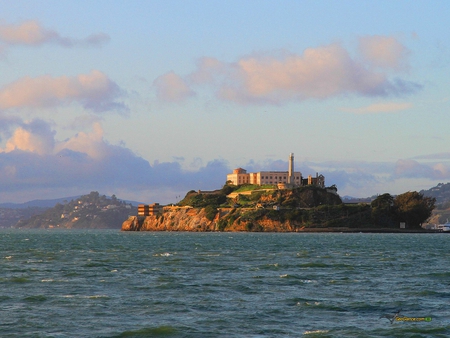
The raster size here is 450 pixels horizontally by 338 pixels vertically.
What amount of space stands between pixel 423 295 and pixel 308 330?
1751cm

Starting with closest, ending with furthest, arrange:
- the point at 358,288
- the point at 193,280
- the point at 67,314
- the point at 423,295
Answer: the point at 67,314 < the point at 423,295 < the point at 358,288 < the point at 193,280

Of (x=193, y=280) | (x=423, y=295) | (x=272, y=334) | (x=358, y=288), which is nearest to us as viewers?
(x=272, y=334)

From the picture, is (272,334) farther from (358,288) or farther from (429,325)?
(358,288)

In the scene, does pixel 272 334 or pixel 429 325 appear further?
pixel 429 325

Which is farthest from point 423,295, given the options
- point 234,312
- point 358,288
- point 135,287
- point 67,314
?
point 67,314

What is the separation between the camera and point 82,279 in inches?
2569

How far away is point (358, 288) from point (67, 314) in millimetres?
24092

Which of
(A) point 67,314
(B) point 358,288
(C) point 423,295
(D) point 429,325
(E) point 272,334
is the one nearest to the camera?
(E) point 272,334

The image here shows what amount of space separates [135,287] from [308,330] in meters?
21.7

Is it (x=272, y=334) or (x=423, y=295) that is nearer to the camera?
(x=272, y=334)

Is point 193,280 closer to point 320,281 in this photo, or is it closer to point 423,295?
point 320,281

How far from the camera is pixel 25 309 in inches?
1871

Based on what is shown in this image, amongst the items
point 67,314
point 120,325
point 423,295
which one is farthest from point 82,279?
point 423,295

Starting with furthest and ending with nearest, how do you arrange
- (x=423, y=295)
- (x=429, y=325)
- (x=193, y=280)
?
(x=193, y=280)
(x=423, y=295)
(x=429, y=325)
